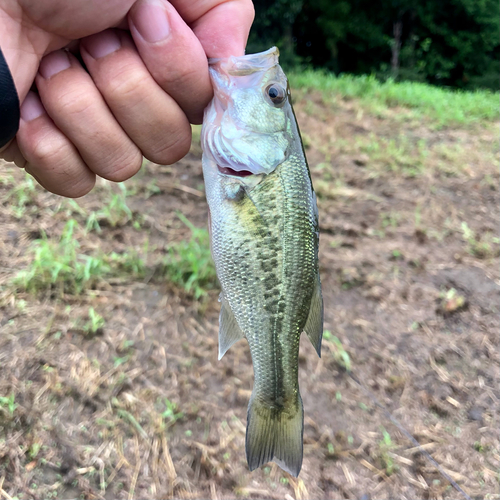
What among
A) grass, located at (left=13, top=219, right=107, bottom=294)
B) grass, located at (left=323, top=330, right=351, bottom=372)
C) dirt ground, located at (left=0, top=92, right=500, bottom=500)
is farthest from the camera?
grass, located at (left=323, top=330, right=351, bottom=372)

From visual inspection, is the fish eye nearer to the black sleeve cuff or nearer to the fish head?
the fish head

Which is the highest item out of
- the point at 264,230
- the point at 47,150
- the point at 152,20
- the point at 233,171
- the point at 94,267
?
the point at 152,20

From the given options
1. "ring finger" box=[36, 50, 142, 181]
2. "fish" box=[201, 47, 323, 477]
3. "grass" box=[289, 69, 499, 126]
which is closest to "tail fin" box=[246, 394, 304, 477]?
"fish" box=[201, 47, 323, 477]

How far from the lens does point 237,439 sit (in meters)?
2.46

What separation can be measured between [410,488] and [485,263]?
2.36 meters

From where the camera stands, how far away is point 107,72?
58.1 inches

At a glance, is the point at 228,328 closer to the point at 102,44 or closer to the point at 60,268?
the point at 102,44

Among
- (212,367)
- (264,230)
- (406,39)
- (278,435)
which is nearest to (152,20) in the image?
(264,230)

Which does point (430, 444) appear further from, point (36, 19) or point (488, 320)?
point (36, 19)

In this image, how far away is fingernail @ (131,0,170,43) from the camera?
1.39 meters

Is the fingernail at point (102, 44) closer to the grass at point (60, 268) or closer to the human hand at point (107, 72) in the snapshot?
the human hand at point (107, 72)

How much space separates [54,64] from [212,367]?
6.67 feet

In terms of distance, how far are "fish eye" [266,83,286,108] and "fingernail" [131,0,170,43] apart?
430 millimetres

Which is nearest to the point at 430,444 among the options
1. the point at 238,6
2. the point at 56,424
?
the point at 56,424
